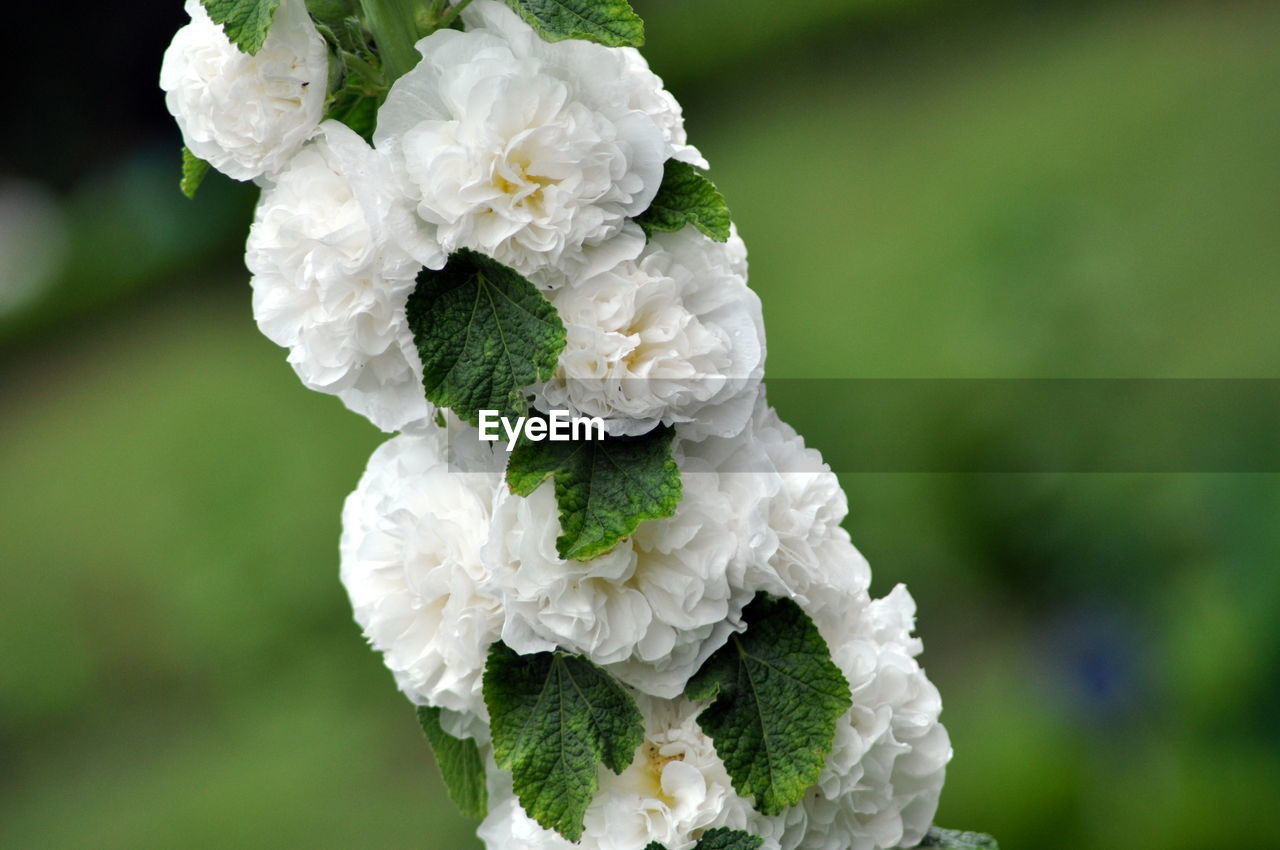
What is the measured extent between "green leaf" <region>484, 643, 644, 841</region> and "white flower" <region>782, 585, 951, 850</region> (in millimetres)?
183

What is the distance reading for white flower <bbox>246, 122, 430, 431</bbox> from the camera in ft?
3.18

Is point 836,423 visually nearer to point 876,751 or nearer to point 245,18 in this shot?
point 876,751

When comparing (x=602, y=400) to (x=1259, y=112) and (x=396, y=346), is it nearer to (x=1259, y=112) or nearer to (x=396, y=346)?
(x=396, y=346)

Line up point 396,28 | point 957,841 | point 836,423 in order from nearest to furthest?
point 396,28 → point 957,841 → point 836,423

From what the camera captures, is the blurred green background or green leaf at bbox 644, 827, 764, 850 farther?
the blurred green background

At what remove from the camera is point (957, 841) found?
1.28m

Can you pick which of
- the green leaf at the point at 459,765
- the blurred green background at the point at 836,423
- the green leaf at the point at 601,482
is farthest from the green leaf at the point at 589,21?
the blurred green background at the point at 836,423

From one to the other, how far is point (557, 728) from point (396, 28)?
60 centimetres

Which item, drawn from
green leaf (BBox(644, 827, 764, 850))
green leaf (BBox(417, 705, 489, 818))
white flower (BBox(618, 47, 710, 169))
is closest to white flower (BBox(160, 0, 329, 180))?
white flower (BBox(618, 47, 710, 169))

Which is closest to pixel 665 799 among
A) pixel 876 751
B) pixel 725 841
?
pixel 725 841

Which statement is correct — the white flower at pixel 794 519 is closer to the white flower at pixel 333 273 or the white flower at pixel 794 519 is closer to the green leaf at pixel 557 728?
the green leaf at pixel 557 728

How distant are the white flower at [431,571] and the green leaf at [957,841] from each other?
1.60 ft

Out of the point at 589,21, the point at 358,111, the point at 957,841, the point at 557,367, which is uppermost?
the point at 589,21

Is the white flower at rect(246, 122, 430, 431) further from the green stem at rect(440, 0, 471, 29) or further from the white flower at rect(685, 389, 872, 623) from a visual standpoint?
the white flower at rect(685, 389, 872, 623)
